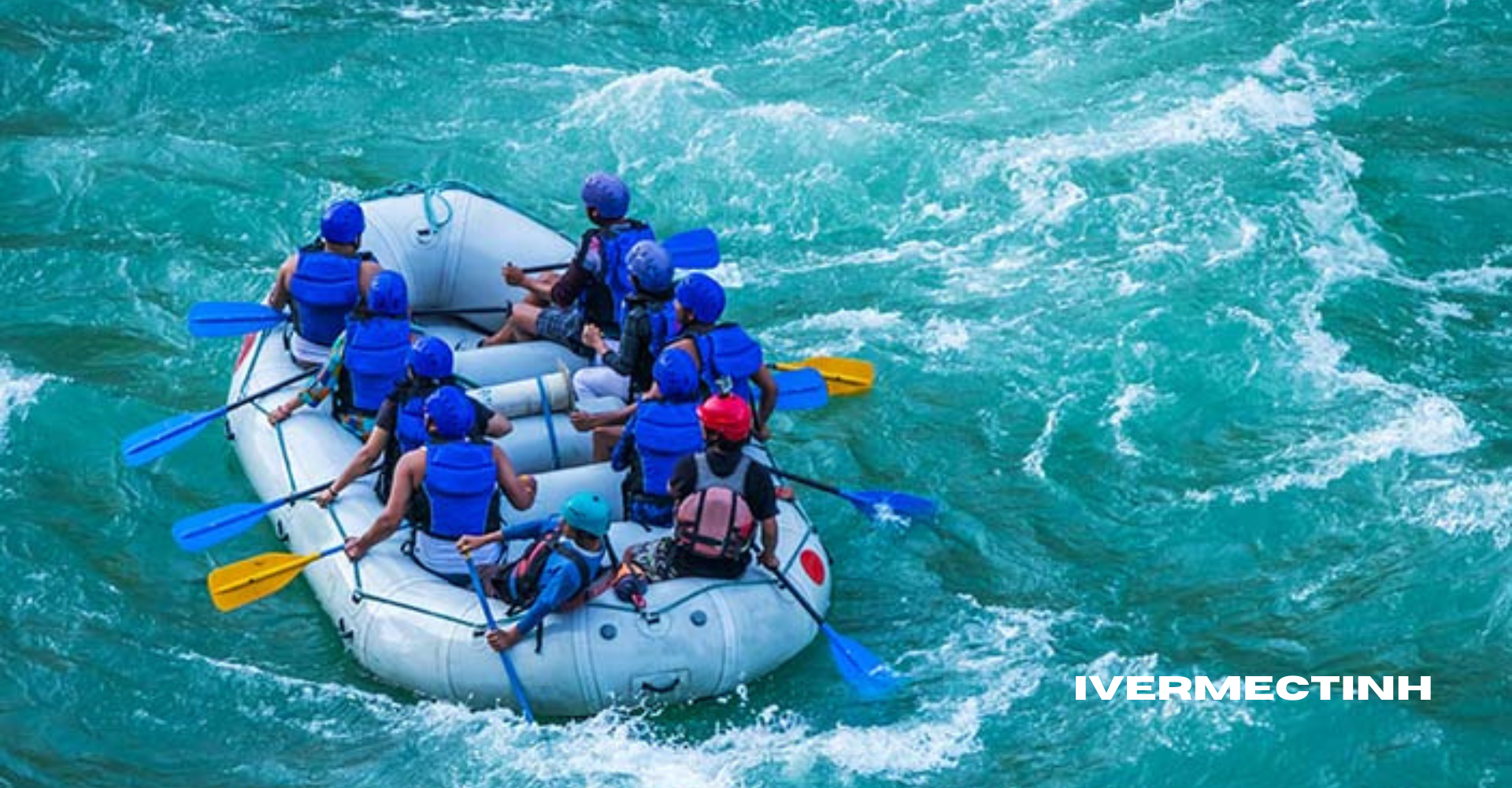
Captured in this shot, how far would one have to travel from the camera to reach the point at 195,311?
466 inches

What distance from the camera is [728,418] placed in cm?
970

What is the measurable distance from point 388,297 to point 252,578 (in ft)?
4.79

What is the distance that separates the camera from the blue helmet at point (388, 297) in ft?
35.1

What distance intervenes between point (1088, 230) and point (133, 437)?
5910mm

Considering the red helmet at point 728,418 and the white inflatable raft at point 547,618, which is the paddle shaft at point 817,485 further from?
the red helmet at point 728,418

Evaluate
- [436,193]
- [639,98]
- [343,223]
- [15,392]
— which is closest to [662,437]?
[343,223]

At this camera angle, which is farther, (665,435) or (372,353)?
(372,353)

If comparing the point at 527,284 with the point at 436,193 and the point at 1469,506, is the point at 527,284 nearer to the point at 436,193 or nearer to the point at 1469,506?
the point at 436,193

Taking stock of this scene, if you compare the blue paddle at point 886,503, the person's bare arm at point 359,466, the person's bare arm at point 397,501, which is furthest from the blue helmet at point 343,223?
the blue paddle at point 886,503

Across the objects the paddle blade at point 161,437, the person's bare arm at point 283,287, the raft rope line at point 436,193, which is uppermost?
the raft rope line at point 436,193

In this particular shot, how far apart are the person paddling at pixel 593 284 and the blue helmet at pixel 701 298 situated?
0.73 m

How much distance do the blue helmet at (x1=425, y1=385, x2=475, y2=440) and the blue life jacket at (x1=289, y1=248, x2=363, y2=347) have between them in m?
1.65

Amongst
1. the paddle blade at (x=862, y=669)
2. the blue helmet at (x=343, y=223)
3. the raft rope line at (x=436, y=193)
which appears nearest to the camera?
the paddle blade at (x=862, y=669)

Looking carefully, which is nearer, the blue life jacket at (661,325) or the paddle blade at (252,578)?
the paddle blade at (252,578)
